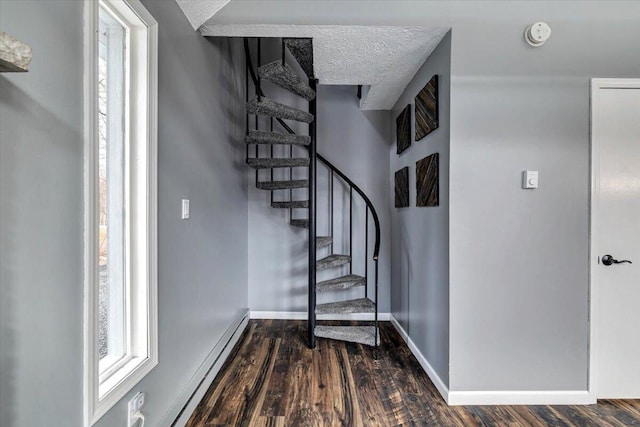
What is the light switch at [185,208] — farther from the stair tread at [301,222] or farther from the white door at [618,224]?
the white door at [618,224]

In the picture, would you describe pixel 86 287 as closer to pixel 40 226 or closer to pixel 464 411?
pixel 40 226

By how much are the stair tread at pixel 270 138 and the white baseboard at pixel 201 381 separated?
163cm

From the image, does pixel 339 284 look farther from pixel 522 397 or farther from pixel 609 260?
pixel 609 260

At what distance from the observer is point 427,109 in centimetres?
218

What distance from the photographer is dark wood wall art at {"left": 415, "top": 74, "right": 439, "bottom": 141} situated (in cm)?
205

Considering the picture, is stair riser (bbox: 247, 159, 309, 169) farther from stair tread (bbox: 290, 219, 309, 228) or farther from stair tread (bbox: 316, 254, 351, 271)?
stair tread (bbox: 316, 254, 351, 271)

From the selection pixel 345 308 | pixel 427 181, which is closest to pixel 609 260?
pixel 427 181

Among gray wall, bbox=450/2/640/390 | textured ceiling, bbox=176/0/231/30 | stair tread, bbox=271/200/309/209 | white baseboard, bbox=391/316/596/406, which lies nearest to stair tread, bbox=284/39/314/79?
textured ceiling, bbox=176/0/231/30

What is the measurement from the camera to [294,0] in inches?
74.6

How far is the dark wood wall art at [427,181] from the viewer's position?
80.7 inches

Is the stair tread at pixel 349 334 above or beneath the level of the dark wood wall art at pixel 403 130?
beneath

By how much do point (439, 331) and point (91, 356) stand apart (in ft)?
6.29

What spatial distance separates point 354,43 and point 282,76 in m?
0.56

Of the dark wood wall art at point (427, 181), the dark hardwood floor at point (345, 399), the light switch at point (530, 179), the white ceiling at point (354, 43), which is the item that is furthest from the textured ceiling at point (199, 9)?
the dark hardwood floor at point (345, 399)
